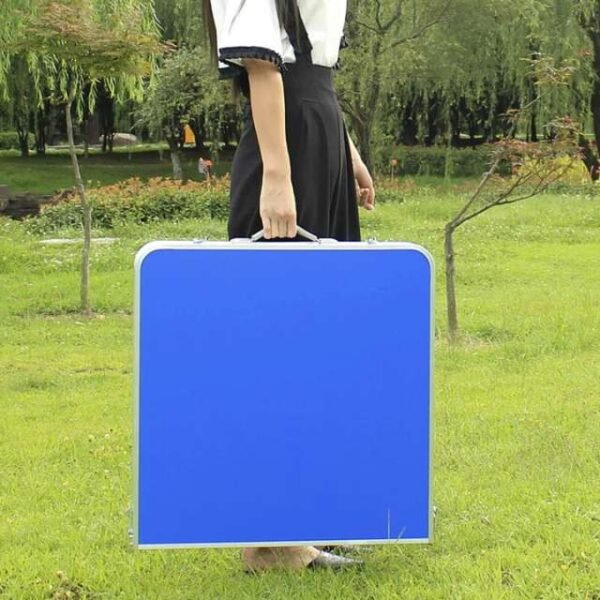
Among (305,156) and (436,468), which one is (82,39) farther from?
(305,156)

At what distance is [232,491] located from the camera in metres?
2.43

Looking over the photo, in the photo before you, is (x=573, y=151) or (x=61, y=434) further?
(x=573, y=151)

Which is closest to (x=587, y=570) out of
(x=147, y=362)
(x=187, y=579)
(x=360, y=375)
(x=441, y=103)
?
(x=360, y=375)

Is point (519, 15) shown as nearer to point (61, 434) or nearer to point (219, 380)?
point (61, 434)

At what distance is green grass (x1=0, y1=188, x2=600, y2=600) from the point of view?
2.63m

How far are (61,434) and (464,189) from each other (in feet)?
51.1

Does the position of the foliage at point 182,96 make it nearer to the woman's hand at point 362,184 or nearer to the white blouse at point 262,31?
the woman's hand at point 362,184

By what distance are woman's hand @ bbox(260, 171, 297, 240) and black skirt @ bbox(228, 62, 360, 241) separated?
143 millimetres

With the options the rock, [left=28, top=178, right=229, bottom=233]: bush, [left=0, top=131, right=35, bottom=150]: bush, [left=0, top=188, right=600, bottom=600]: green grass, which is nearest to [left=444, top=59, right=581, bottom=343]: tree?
[left=0, top=188, right=600, bottom=600]: green grass

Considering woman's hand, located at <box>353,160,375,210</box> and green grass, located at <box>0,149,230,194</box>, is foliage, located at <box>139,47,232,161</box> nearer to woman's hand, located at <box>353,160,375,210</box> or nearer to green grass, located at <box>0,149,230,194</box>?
green grass, located at <box>0,149,230,194</box>

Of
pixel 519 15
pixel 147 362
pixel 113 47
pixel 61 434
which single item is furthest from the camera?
pixel 519 15

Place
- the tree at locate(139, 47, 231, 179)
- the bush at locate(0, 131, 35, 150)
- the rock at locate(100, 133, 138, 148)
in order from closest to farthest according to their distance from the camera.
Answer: the tree at locate(139, 47, 231, 179), the bush at locate(0, 131, 35, 150), the rock at locate(100, 133, 138, 148)

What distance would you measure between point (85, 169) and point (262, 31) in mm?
26581

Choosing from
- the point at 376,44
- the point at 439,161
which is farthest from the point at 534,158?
the point at 439,161
